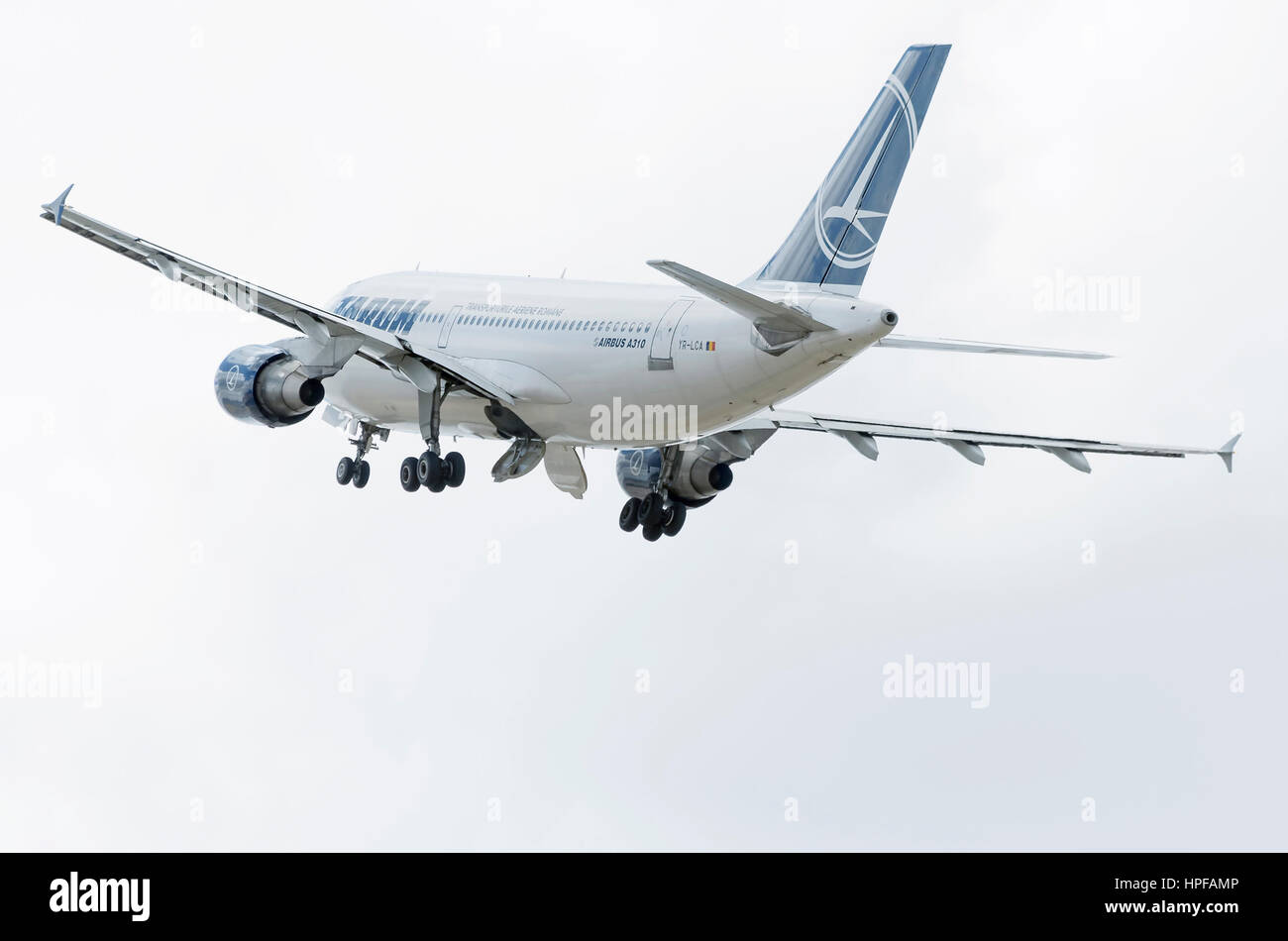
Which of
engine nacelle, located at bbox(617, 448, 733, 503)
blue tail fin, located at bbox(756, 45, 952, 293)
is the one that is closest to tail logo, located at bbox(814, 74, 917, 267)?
blue tail fin, located at bbox(756, 45, 952, 293)

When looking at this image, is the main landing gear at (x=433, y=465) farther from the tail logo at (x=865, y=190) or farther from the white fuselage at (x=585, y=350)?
the tail logo at (x=865, y=190)

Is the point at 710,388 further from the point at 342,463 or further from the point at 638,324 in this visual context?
the point at 342,463

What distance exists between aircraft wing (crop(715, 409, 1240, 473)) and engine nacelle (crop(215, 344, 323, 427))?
8863 mm

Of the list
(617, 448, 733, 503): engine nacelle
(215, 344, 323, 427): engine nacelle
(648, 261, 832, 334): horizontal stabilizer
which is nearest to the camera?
(648, 261, 832, 334): horizontal stabilizer

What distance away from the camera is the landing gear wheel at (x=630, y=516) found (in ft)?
160

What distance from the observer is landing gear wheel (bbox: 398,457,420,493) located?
147ft

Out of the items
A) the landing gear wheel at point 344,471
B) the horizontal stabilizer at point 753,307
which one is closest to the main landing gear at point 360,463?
the landing gear wheel at point 344,471

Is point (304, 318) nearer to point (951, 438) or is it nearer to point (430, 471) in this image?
point (430, 471)

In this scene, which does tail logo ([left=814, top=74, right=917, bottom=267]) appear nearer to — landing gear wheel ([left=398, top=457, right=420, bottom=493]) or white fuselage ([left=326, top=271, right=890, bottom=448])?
white fuselage ([left=326, top=271, right=890, bottom=448])

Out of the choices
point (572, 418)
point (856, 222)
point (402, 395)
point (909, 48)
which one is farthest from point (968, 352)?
point (402, 395)

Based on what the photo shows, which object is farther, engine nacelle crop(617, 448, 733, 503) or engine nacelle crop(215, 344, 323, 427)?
engine nacelle crop(617, 448, 733, 503)

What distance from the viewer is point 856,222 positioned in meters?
39.2

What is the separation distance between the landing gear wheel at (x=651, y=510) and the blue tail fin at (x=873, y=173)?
1030cm

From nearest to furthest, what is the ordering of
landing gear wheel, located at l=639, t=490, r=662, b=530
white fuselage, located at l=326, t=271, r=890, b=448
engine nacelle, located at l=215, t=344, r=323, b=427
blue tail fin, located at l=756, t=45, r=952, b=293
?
blue tail fin, located at l=756, t=45, r=952, b=293
white fuselage, located at l=326, t=271, r=890, b=448
engine nacelle, located at l=215, t=344, r=323, b=427
landing gear wheel, located at l=639, t=490, r=662, b=530
